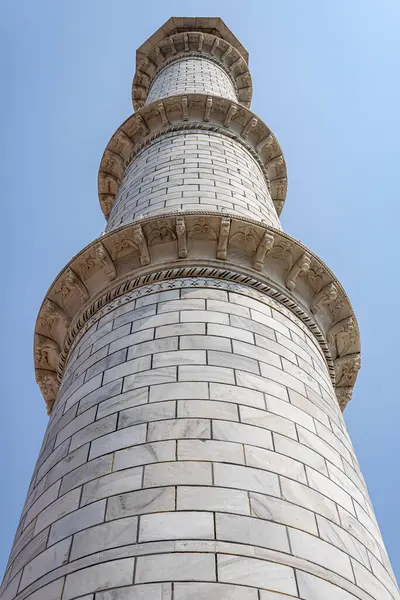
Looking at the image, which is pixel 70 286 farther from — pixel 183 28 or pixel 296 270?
pixel 183 28

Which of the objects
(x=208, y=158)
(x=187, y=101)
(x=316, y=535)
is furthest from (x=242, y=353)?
(x=187, y=101)

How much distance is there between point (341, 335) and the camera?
364 inches

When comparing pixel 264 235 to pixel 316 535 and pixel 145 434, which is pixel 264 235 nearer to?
pixel 145 434

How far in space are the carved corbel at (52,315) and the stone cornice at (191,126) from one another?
5.90 metres

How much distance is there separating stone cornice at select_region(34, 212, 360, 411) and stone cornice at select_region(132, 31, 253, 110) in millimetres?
14012

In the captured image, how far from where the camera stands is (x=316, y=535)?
4.73 metres

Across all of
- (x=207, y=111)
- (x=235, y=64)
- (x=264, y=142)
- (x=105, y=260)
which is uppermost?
(x=235, y=64)

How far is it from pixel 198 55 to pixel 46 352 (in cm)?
1472

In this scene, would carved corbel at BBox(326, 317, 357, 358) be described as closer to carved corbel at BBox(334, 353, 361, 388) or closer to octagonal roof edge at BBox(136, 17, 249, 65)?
carved corbel at BBox(334, 353, 361, 388)

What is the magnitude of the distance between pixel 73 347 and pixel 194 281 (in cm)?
185

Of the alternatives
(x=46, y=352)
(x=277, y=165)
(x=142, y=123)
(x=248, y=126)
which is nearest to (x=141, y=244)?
(x=46, y=352)

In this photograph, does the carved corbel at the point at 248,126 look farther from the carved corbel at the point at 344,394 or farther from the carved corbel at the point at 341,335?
the carved corbel at the point at 344,394

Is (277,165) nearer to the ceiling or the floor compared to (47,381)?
nearer to the ceiling

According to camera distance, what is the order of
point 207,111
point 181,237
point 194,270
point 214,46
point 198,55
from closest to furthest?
point 194,270
point 181,237
point 207,111
point 198,55
point 214,46
